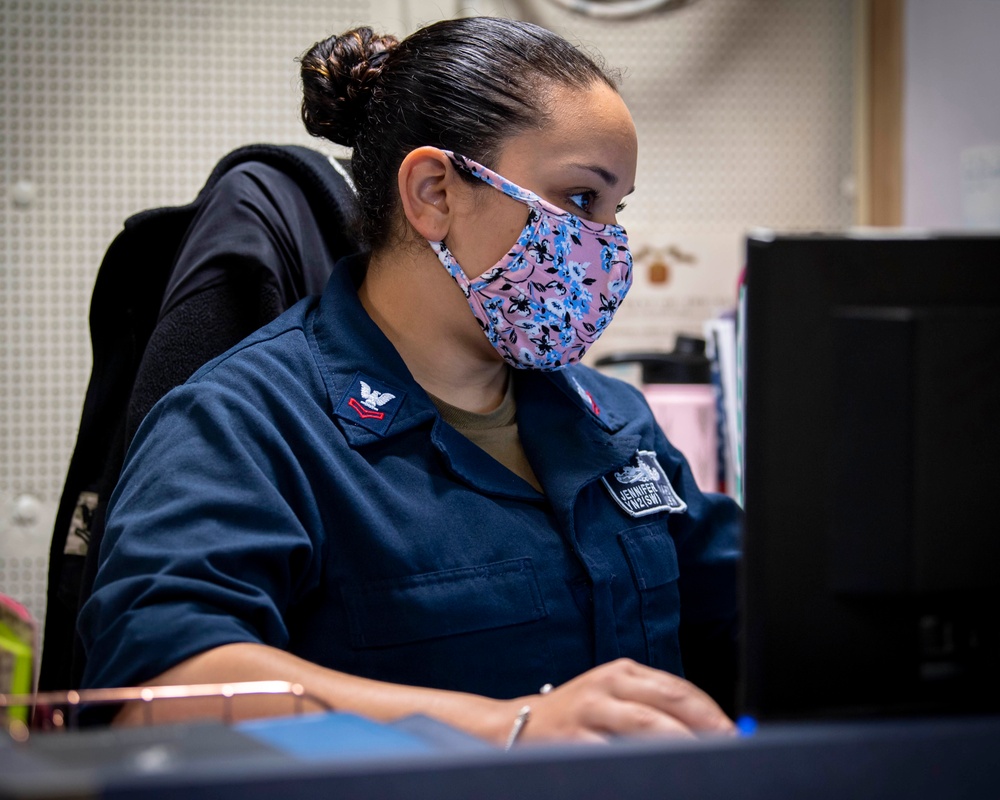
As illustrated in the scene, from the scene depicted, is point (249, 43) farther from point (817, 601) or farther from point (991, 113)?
point (817, 601)

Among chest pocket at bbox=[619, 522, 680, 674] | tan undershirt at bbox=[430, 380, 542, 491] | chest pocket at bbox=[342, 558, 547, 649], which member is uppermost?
tan undershirt at bbox=[430, 380, 542, 491]

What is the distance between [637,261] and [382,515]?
6.23 ft

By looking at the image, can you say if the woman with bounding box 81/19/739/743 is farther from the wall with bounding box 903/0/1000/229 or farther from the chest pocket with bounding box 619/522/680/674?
the wall with bounding box 903/0/1000/229

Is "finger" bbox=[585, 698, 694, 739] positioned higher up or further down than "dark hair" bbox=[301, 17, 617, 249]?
further down

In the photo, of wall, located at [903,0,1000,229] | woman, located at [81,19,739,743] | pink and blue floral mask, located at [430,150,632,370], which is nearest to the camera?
woman, located at [81,19,739,743]

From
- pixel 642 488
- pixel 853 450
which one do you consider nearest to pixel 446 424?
pixel 642 488

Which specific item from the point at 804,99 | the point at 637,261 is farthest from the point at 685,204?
the point at 804,99

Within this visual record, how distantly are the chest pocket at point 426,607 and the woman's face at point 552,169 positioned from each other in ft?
1.47

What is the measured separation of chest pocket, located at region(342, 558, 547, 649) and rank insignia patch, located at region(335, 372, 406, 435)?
197mm

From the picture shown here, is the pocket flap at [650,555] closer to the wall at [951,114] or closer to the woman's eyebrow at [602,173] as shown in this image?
the woman's eyebrow at [602,173]

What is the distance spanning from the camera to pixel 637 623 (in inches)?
53.7

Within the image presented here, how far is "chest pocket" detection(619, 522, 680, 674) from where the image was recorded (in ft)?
4.52

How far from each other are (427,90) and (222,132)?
1442 millimetres

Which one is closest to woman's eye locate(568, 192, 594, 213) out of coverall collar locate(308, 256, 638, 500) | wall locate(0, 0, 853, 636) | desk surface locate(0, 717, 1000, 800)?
coverall collar locate(308, 256, 638, 500)
